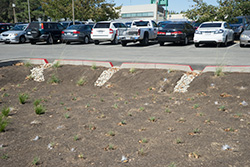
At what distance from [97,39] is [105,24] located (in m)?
1.31

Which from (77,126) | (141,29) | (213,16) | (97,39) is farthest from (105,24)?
(77,126)

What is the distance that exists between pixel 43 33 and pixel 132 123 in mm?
19370

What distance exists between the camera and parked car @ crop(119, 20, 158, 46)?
19.4 metres

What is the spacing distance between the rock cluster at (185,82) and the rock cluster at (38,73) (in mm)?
4455

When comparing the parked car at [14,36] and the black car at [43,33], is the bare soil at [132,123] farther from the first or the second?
the parked car at [14,36]

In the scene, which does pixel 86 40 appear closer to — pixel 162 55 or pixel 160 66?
pixel 162 55

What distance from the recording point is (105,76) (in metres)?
9.09

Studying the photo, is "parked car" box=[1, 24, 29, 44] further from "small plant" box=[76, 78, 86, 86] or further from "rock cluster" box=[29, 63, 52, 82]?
"small plant" box=[76, 78, 86, 86]

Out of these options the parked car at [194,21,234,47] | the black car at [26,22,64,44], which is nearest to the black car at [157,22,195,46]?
the parked car at [194,21,234,47]

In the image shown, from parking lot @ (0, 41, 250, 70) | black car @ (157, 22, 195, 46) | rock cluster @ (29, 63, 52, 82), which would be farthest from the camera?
black car @ (157, 22, 195, 46)

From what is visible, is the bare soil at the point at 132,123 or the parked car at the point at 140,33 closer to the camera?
the bare soil at the point at 132,123

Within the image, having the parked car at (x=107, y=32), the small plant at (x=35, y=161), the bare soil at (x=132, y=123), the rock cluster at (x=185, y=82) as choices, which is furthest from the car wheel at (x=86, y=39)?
the small plant at (x=35, y=161)

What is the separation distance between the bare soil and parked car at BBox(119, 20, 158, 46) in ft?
35.2

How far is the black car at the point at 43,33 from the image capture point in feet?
75.1
